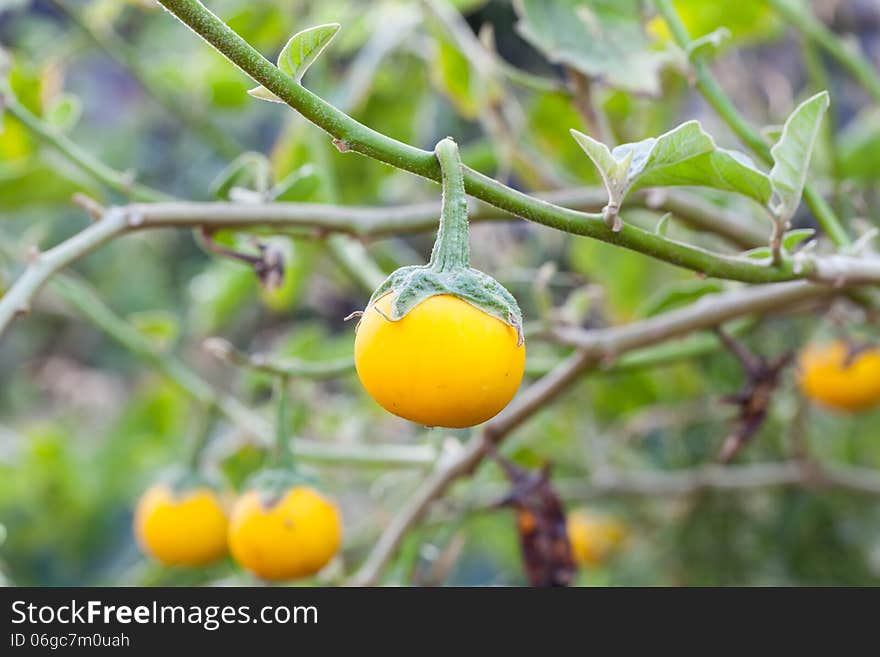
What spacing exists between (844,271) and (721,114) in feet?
0.60

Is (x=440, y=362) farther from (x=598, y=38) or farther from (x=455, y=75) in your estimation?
(x=455, y=75)

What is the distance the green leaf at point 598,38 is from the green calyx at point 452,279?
0.39 m

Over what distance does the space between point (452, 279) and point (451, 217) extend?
3 centimetres

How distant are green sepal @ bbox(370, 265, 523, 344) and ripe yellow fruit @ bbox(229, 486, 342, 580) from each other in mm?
354

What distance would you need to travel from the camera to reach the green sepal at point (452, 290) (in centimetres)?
44

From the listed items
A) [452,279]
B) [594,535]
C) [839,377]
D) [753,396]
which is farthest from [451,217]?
[594,535]

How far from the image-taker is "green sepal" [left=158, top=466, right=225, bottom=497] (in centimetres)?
96

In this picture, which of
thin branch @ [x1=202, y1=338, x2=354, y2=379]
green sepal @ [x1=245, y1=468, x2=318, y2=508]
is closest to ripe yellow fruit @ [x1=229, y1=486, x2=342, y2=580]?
green sepal @ [x1=245, y1=468, x2=318, y2=508]

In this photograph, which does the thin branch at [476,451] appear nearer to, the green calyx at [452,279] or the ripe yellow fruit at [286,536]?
the ripe yellow fruit at [286,536]

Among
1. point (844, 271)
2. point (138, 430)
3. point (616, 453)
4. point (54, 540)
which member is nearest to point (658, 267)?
point (616, 453)

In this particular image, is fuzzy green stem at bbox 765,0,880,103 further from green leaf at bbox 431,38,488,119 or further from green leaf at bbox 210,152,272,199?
green leaf at bbox 210,152,272,199

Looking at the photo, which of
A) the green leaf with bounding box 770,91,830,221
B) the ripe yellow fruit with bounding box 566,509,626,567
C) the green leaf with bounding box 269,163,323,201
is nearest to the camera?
the green leaf with bounding box 770,91,830,221

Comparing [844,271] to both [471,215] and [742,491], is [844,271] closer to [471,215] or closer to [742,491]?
[471,215]

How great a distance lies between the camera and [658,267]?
131cm
